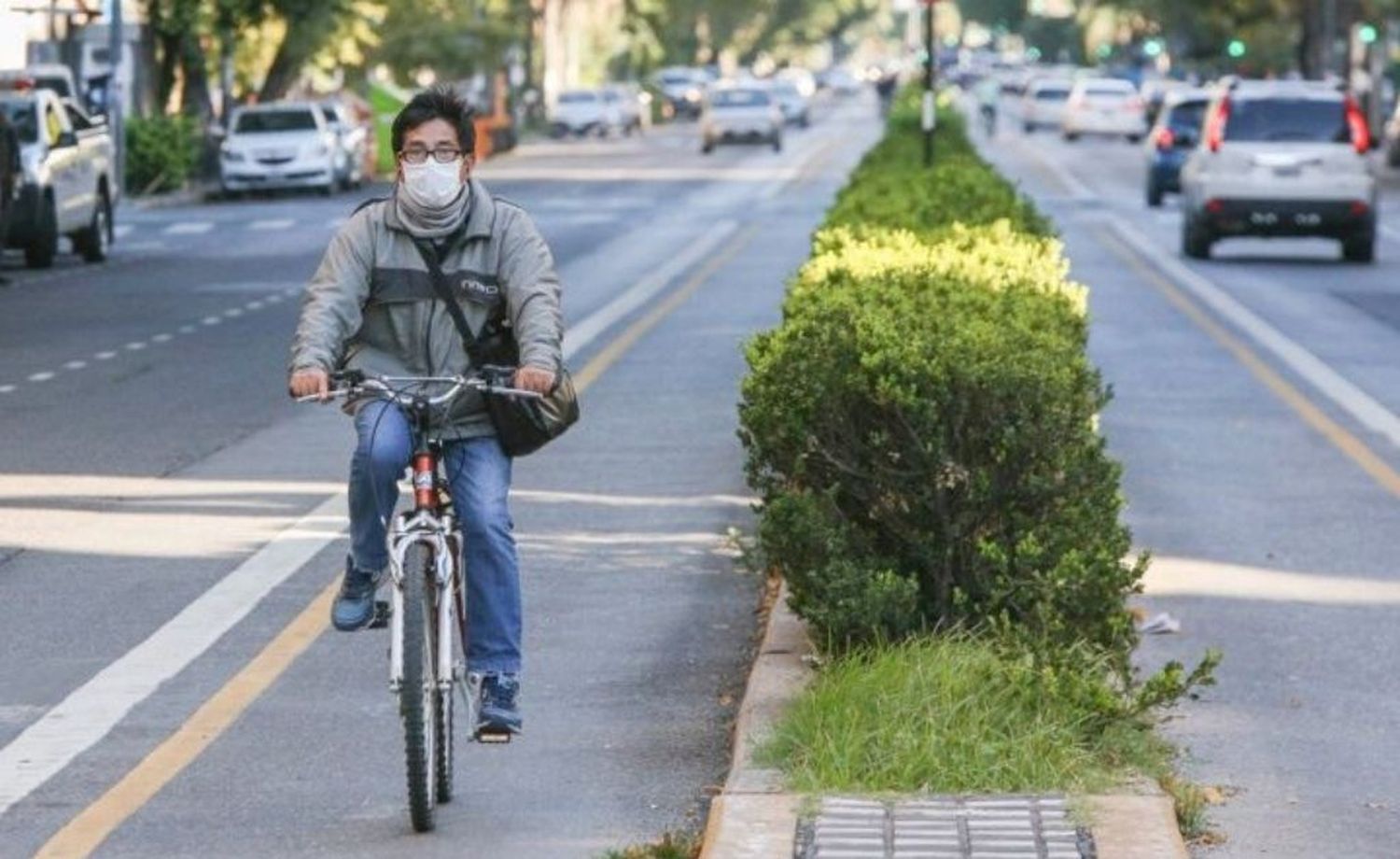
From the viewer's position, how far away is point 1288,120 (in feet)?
120

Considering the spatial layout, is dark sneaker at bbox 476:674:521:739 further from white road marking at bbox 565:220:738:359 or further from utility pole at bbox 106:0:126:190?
utility pole at bbox 106:0:126:190

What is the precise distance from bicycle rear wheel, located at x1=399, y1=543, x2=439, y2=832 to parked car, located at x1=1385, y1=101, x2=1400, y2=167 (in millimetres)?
60748

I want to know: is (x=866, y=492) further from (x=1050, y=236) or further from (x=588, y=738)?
(x=1050, y=236)

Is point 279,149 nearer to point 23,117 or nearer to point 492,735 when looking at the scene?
point 23,117

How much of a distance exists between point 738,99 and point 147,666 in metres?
71.8

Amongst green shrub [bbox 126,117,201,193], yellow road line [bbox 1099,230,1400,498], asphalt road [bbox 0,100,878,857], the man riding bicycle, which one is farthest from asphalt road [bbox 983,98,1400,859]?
green shrub [bbox 126,117,201,193]

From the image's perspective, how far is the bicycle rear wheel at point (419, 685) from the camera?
790cm

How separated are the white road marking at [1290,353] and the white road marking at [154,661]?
6321 millimetres

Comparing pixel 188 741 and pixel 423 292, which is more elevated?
pixel 423 292

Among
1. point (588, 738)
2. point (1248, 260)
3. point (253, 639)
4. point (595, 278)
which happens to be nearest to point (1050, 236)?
point (253, 639)

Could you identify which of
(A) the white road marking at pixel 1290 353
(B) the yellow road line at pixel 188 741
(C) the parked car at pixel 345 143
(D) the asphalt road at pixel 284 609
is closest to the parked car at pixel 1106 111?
(C) the parked car at pixel 345 143

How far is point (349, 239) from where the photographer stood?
848cm

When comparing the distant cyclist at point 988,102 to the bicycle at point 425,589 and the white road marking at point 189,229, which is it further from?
the bicycle at point 425,589

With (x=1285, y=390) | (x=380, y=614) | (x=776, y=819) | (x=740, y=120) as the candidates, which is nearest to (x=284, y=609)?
(x=380, y=614)
